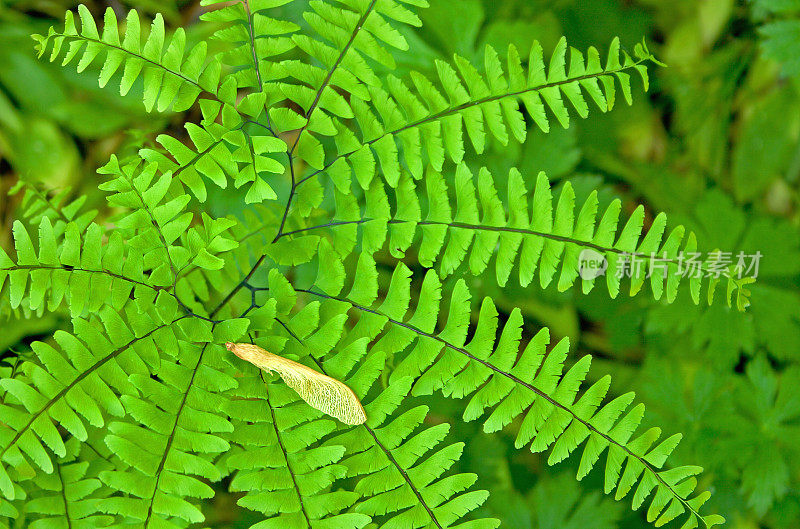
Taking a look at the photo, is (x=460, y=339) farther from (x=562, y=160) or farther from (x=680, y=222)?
(x=680, y=222)

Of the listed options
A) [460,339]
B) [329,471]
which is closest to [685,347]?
[460,339]

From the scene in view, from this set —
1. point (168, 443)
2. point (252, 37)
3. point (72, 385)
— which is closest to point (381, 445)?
point (168, 443)

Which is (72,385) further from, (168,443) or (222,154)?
(222,154)

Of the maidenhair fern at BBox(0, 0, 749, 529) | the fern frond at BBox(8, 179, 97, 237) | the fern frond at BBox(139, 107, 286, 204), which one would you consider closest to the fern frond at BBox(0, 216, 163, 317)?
the maidenhair fern at BBox(0, 0, 749, 529)

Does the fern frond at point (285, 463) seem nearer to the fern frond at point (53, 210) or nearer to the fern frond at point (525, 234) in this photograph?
the fern frond at point (525, 234)

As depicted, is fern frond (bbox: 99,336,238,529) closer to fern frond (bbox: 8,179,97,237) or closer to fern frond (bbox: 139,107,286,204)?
fern frond (bbox: 139,107,286,204)

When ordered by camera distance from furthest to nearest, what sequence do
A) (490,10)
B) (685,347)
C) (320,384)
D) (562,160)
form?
(685,347), (490,10), (562,160), (320,384)

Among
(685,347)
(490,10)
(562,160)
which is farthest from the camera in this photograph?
(685,347)

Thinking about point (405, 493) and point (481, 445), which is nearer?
point (405, 493)
